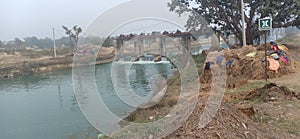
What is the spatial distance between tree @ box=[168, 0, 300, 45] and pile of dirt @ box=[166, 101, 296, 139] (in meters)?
9.52

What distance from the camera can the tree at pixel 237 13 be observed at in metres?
13.6

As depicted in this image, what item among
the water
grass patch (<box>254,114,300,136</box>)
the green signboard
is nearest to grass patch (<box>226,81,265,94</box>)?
the green signboard

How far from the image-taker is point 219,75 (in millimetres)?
9055

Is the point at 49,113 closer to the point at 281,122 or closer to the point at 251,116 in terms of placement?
the point at 251,116

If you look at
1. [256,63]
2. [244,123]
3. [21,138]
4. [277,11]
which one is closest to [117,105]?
[21,138]

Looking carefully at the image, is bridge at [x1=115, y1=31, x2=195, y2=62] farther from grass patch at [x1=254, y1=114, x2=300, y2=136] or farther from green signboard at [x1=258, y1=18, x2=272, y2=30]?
grass patch at [x1=254, y1=114, x2=300, y2=136]

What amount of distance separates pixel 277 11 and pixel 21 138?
11.2 meters

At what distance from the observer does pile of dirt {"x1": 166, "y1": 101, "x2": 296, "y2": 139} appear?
3475 mm

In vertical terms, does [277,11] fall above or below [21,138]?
above

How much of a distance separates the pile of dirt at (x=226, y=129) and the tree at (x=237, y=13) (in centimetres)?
952

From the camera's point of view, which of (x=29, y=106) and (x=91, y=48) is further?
(x=29, y=106)

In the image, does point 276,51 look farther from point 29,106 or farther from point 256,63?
point 29,106

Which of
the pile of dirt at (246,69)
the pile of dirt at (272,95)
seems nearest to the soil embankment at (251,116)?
the pile of dirt at (272,95)

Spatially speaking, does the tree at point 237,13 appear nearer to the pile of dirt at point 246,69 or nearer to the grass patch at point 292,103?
the pile of dirt at point 246,69
